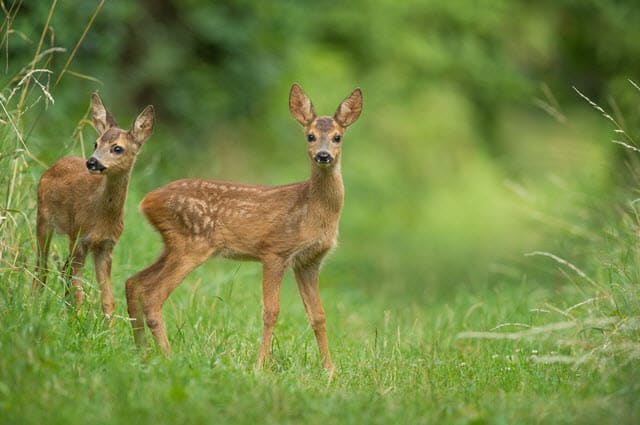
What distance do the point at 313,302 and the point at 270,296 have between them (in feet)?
1.37

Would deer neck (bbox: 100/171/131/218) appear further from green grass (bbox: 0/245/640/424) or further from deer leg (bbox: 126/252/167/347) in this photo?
green grass (bbox: 0/245/640/424)

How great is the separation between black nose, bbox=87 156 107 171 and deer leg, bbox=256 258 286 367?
1274 millimetres

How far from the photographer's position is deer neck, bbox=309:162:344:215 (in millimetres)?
7289

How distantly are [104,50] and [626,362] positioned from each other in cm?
911

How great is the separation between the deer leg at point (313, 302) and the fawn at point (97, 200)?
4.38 feet

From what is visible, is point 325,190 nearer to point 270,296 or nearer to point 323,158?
point 323,158

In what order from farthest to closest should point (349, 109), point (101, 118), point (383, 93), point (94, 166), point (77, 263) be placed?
point (383, 93)
point (349, 109)
point (101, 118)
point (77, 263)
point (94, 166)

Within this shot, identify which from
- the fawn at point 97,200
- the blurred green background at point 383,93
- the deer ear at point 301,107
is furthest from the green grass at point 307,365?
the blurred green background at point 383,93


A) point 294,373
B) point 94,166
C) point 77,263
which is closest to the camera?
point 294,373

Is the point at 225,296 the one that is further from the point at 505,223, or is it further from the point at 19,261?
the point at 505,223

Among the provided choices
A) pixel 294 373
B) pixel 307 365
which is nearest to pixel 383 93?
pixel 307 365

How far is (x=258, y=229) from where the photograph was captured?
23.7 ft

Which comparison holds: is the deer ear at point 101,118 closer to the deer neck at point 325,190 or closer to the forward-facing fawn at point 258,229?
the forward-facing fawn at point 258,229

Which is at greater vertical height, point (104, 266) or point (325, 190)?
point (325, 190)
